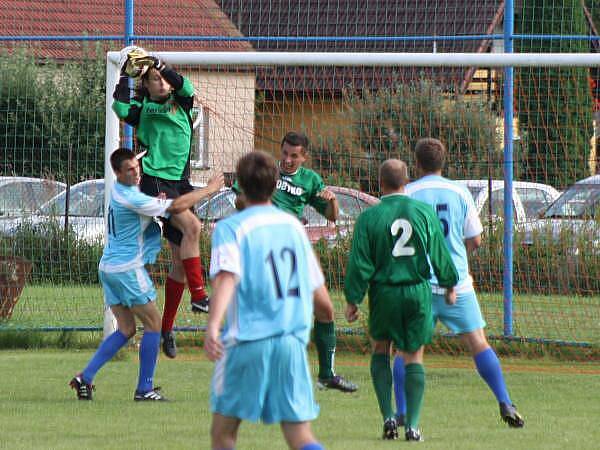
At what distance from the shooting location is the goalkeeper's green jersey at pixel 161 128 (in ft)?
30.6

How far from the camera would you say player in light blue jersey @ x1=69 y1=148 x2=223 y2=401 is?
870 centimetres

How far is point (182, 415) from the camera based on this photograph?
837 centimetres

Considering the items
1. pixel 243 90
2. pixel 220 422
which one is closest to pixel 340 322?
pixel 243 90

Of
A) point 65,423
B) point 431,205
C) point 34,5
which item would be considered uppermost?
point 34,5

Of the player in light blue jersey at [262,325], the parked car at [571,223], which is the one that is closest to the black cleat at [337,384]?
the player in light blue jersey at [262,325]

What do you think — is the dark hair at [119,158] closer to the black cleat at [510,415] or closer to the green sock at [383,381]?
the green sock at [383,381]

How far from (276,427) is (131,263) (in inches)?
67.1

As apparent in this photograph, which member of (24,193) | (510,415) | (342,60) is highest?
(342,60)

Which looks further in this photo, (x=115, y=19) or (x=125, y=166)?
(x=115, y=19)

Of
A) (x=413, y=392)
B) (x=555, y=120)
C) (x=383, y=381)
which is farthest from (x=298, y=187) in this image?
(x=555, y=120)

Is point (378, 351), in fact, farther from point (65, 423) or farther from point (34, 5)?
point (34, 5)

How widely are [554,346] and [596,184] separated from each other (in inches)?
122

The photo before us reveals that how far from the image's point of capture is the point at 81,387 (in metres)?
8.89

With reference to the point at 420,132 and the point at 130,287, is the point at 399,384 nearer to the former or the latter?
the point at 130,287
